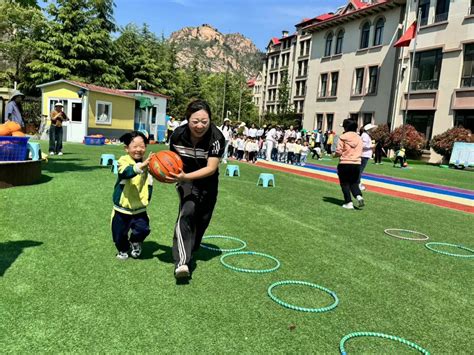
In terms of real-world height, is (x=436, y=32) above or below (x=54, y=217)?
above

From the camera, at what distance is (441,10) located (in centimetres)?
3195

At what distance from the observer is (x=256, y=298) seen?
14.3 ft

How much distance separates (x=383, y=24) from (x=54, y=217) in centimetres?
3780

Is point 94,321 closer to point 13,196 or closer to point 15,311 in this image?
point 15,311

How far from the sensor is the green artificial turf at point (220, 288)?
11.5ft

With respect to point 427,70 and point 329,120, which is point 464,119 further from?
point 329,120

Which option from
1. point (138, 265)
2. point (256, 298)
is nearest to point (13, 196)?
point (138, 265)

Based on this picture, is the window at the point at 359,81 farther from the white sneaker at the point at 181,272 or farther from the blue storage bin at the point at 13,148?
the white sneaker at the point at 181,272

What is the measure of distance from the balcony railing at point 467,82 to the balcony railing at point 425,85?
2.00 metres

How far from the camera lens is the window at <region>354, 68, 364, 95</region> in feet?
131

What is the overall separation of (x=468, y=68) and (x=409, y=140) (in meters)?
6.34

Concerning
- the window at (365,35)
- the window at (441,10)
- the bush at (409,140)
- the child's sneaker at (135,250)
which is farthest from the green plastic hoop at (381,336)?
the window at (365,35)

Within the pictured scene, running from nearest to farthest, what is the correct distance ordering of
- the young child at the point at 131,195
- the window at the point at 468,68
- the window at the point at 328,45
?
the young child at the point at 131,195 < the window at the point at 468,68 < the window at the point at 328,45

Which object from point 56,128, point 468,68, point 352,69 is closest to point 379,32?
point 352,69
